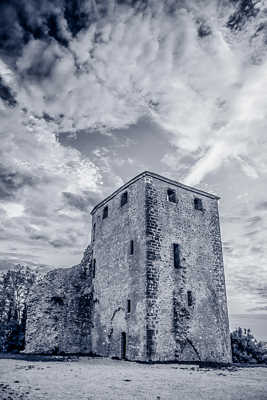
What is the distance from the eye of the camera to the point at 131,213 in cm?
1739

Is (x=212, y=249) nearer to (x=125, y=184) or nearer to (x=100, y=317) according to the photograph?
(x=125, y=184)

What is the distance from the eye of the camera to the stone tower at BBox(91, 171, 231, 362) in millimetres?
14578

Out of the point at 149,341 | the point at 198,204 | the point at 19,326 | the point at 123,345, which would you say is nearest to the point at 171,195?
the point at 198,204

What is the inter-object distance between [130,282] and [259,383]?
323 inches

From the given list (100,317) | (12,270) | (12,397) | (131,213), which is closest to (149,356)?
(100,317)

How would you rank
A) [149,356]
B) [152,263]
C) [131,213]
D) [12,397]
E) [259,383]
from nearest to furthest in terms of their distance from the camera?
[12,397] → [259,383] → [149,356] → [152,263] → [131,213]

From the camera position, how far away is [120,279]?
16.9 m

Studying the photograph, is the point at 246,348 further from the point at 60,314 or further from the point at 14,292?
the point at 14,292

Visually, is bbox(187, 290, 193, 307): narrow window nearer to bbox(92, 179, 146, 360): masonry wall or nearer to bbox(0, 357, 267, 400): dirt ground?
bbox(92, 179, 146, 360): masonry wall

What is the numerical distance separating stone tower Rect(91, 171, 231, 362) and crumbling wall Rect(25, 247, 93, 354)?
891 millimetres

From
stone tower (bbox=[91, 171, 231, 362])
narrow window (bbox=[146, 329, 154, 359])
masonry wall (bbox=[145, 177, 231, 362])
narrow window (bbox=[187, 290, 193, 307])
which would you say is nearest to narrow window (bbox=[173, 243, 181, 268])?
stone tower (bbox=[91, 171, 231, 362])

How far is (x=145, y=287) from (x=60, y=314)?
7.66 meters

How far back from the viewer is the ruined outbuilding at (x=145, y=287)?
14742mm

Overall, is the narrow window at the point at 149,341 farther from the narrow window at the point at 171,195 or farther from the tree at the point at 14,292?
the tree at the point at 14,292
